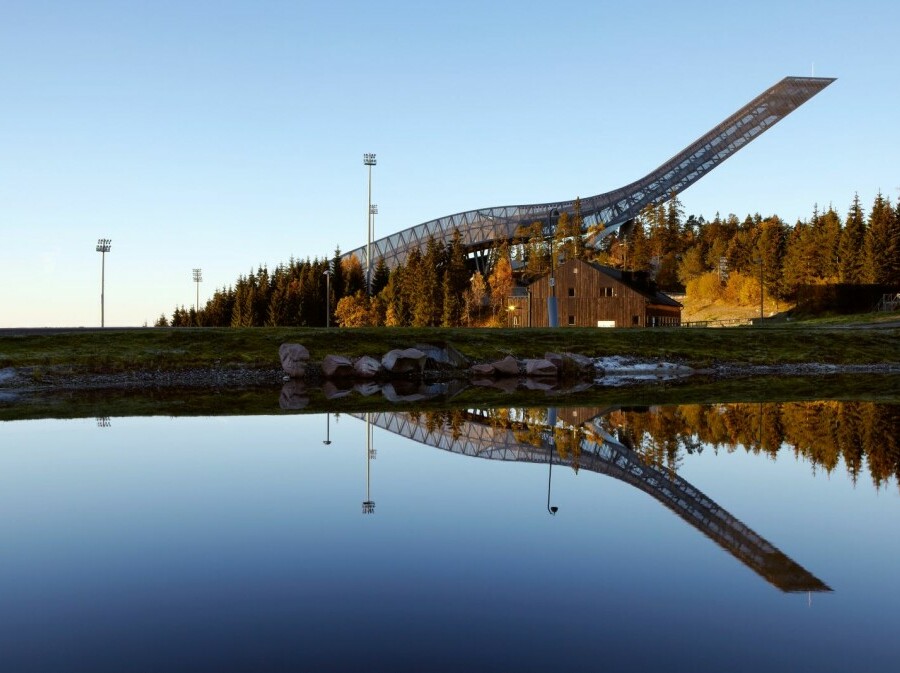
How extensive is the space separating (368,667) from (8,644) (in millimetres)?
3146

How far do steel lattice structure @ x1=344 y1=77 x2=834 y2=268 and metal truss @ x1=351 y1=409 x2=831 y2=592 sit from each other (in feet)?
320

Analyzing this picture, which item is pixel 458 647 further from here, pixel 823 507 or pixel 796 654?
pixel 823 507

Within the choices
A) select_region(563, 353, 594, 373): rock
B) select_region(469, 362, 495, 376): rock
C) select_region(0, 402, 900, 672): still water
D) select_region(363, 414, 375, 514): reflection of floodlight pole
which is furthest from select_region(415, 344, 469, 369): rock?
select_region(0, 402, 900, 672): still water

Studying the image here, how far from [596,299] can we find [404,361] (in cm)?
4234

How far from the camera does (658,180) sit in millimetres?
121875

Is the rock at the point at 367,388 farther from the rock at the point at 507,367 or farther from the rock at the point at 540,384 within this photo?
the rock at the point at 507,367

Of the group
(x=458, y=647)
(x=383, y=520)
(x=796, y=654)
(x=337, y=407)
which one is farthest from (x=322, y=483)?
(x=337, y=407)

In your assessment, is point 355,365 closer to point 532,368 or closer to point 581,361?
point 532,368

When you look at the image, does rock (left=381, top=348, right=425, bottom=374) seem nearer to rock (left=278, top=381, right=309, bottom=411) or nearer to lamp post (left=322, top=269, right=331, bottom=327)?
rock (left=278, top=381, right=309, bottom=411)

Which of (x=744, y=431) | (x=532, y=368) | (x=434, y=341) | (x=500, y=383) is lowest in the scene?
(x=500, y=383)

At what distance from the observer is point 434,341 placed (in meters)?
46.8

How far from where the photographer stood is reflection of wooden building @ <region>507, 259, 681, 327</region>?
262ft

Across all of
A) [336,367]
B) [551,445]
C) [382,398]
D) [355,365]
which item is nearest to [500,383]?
[355,365]

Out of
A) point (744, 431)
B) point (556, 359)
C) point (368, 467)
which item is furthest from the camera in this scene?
point (556, 359)
